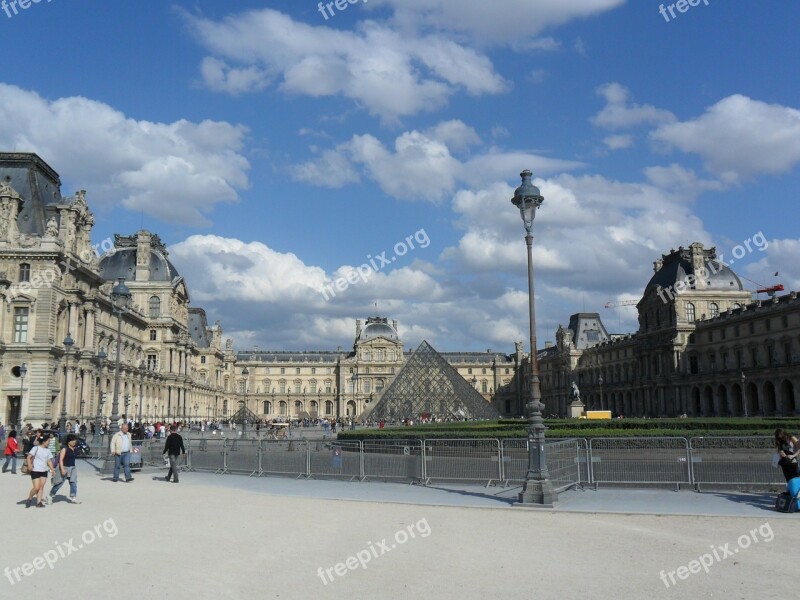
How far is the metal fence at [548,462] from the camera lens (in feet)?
44.4

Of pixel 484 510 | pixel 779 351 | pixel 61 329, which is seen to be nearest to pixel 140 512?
pixel 484 510

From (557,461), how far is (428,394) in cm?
2566

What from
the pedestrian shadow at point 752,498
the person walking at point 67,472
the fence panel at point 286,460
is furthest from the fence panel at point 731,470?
the person walking at point 67,472

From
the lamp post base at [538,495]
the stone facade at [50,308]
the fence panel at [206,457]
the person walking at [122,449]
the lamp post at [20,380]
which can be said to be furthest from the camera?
the stone facade at [50,308]

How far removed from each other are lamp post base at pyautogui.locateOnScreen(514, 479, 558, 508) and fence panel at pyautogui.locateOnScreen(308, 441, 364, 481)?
210 inches

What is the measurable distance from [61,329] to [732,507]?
36.5 meters

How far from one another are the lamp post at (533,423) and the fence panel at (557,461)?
990 millimetres

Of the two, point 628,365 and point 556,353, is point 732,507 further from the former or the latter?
point 556,353

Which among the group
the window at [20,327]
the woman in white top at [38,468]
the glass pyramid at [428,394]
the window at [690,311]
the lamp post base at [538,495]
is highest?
the window at [690,311]

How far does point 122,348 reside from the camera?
175 ft

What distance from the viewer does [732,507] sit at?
11570 millimetres

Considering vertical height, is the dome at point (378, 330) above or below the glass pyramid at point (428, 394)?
above

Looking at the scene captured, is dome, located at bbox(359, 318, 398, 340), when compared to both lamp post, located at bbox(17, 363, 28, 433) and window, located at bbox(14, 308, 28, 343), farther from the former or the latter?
lamp post, located at bbox(17, 363, 28, 433)

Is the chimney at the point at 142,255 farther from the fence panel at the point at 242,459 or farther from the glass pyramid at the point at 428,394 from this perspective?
the fence panel at the point at 242,459
